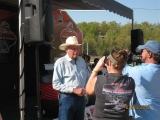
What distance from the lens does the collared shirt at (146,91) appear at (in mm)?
3076

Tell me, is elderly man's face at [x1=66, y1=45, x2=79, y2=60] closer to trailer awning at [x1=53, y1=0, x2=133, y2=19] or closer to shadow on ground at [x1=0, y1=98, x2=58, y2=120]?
shadow on ground at [x1=0, y1=98, x2=58, y2=120]

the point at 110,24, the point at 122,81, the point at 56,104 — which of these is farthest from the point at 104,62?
the point at 110,24

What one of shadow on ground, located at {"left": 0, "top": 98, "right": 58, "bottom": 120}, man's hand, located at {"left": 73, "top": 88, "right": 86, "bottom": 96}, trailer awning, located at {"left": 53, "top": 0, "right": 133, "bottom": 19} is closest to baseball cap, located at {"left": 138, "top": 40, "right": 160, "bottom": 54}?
man's hand, located at {"left": 73, "top": 88, "right": 86, "bottom": 96}

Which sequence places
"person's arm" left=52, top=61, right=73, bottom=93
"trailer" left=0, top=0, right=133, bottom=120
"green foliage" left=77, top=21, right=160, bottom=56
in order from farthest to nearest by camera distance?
"green foliage" left=77, top=21, right=160, bottom=56
"person's arm" left=52, top=61, right=73, bottom=93
"trailer" left=0, top=0, right=133, bottom=120

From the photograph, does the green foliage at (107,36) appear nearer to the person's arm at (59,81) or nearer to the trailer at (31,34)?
the trailer at (31,34)

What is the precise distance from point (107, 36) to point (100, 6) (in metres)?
37.5

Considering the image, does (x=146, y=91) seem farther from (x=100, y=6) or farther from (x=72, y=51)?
(x=100, y=6)

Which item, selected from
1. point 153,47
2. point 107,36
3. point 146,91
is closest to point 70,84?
point 146,91

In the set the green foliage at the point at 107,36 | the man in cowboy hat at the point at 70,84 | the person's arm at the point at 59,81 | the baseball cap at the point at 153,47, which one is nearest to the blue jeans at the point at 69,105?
the man in cowboy hat at the point at 70,84

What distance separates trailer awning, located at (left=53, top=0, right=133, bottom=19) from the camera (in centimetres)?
737

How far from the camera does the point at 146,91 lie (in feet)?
10.1

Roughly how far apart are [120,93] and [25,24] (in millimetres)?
1697

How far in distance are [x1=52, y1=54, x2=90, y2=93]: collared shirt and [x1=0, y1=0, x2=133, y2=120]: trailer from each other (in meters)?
0.39

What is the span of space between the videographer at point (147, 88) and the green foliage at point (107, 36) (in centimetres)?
2509
